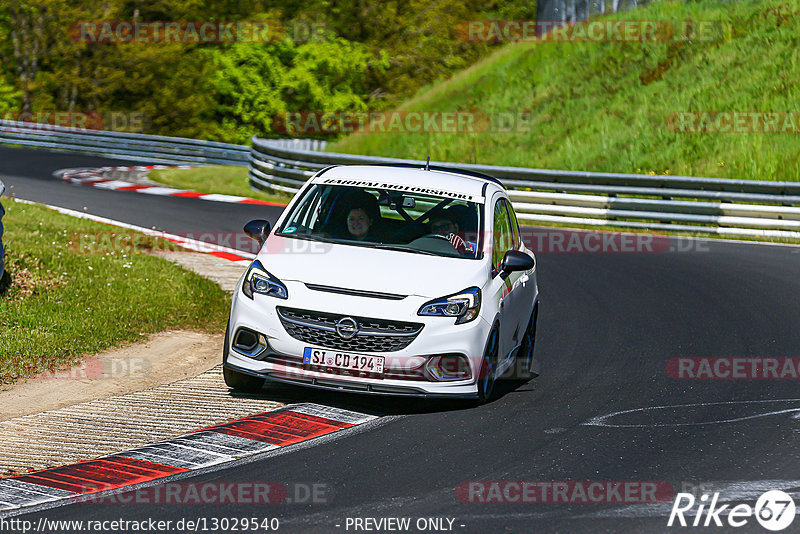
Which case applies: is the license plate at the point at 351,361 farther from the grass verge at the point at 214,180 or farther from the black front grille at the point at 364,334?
the grass verge at the point at 214,180

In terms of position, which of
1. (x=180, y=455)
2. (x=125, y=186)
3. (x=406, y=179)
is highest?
(x=406, y=179)

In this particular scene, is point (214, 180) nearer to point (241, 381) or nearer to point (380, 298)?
point (241, 381)

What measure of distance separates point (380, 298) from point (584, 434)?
5.46 ft

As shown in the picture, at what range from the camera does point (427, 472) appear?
22.0 ft

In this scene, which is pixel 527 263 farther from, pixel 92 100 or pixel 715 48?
pixel 92 100

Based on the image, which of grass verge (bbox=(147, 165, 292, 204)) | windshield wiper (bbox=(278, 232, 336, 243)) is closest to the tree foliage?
grass verge (bbox=(147, 165, 292, 204))

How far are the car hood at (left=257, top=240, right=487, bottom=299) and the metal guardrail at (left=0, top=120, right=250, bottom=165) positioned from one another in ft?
89.2

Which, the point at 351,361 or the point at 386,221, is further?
the point at 386,221

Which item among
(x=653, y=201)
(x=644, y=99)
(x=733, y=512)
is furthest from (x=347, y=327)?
(x=644, y=99)

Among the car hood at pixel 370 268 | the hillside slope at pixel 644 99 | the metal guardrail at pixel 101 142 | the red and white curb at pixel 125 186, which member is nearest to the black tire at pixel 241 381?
the car hood at pixel 370 268

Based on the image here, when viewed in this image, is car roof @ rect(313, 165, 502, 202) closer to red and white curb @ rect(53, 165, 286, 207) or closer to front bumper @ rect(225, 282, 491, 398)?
front bumper @ rect(225, 282, 491, 398)

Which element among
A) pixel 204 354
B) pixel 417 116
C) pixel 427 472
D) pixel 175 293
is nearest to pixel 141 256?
pixel 175 293

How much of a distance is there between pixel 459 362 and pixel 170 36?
4439 centimetres

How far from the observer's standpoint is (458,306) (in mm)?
8094
